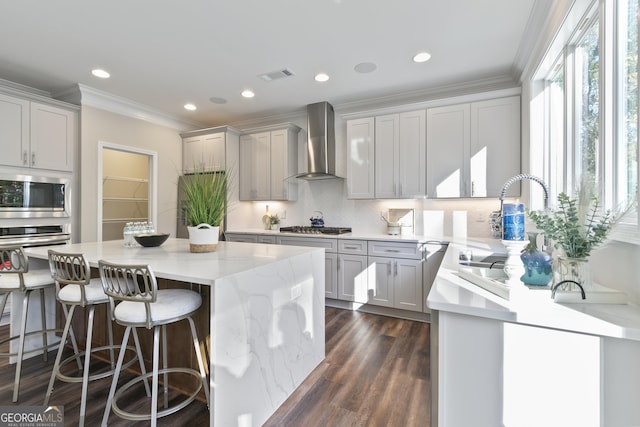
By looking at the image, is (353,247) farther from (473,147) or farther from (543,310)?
(543,310)

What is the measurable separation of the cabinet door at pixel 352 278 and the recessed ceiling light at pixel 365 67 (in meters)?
2.14

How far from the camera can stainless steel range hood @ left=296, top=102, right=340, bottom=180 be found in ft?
13.2

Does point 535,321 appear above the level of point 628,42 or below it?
below

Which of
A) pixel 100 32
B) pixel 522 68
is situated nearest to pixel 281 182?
pixel 100 32

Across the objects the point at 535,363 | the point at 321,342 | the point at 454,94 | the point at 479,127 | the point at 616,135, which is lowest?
the point at 321,342

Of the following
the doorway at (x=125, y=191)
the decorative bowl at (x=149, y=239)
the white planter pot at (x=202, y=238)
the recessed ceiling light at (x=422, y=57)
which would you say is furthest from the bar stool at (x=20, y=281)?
the recessed ceiling light at (x=422, y=57)

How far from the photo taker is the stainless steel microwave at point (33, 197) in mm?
2979

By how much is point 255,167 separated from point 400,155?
2.25 meters

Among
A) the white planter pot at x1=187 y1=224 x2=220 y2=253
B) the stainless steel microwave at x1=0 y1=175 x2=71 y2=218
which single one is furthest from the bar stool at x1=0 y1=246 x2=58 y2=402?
the stainless steel microwave at x1=0 y1=175 x2=71 y2=218

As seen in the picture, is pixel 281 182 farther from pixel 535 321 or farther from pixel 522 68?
pixel 535 321

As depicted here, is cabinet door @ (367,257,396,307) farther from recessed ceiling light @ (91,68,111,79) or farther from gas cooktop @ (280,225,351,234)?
recessed ceiling light @ (91,68,111,79)

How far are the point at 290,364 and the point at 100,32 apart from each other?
10.4ft

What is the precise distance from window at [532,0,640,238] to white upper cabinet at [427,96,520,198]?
0.57 meters

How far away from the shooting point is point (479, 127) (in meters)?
3.19
